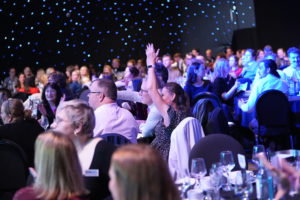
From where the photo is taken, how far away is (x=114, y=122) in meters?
4.77

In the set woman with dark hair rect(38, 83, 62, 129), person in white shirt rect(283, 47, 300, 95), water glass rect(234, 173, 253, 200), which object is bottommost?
water glass rect(234, 173, 253, 200)

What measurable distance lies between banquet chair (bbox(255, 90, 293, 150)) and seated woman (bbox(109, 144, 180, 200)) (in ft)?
15.1

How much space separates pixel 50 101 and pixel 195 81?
184 centimetres

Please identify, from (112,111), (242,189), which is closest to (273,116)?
(112,111)

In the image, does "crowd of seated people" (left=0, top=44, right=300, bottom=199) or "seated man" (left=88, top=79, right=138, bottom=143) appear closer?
"crowd of seated people" (left=0, top=44, right=300, bottom=199)

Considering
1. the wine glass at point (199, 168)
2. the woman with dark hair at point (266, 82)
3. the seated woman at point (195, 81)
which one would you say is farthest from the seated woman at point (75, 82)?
the wine glass at point (199, 168)

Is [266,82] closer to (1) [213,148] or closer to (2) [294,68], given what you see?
(2) [294,68]

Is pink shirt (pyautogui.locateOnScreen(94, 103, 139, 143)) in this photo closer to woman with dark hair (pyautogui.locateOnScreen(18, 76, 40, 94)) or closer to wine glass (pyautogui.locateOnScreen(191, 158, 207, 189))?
wine glass (pyautogui.locateOnScreen(191, 158, 207, 189))

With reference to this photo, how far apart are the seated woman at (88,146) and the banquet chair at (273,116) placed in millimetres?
3337

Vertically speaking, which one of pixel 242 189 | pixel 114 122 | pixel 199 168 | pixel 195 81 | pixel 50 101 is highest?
pixel 195 81

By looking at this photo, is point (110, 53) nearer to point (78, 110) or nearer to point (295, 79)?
point (295, 79)

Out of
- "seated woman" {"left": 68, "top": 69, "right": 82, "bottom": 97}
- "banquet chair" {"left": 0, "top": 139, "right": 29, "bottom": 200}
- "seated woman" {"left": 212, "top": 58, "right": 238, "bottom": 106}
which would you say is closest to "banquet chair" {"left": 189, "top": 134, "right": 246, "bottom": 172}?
"banquet chair" {"left": 0, "top": 139, "right": 29, "bottom": 200}

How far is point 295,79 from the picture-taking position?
25.8 feet

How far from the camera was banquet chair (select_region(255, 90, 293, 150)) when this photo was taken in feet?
21.1
